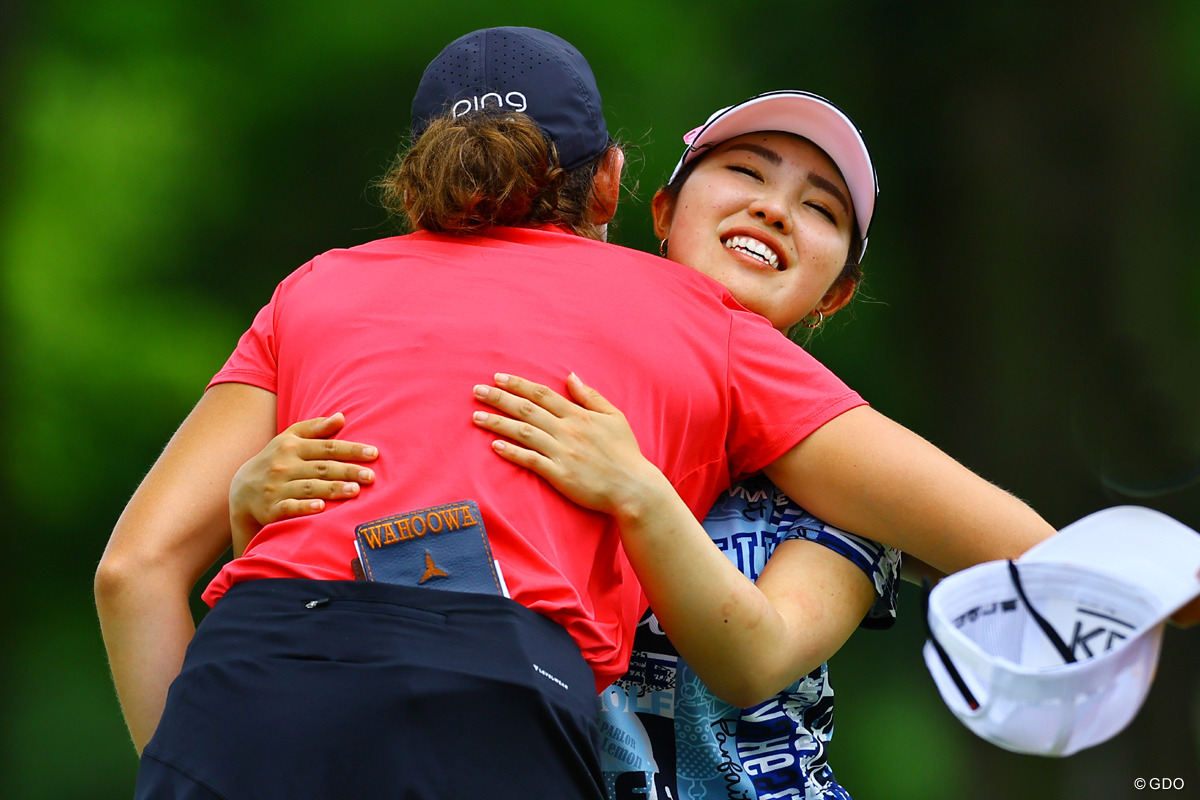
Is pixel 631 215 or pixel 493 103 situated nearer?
pixel 493 103

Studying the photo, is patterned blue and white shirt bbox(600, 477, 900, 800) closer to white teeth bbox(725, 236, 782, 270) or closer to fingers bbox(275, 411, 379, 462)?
white teeth bbox(725, 236, 782, 270)

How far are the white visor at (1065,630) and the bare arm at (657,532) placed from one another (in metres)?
0.34

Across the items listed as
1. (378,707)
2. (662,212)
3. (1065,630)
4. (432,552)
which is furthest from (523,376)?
(662,212)

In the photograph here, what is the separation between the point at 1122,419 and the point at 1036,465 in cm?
37

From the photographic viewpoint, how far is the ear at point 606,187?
212 cm

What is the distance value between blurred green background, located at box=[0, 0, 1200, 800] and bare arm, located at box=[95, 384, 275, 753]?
330cm

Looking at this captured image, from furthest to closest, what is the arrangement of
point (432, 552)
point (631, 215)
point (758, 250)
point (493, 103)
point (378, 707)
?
point (631, 215) < point (758, 250) < point (493, 103) < point (432, 552) < point (378, 707)

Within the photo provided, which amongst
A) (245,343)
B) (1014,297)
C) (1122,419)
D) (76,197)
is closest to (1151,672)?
(245,343)

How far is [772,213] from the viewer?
2330mm

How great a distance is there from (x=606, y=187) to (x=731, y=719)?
94 centimetres

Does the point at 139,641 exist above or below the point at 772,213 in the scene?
below

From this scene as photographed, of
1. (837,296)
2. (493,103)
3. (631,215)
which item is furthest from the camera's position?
(631,215)

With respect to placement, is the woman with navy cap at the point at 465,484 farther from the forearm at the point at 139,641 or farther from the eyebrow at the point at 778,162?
the eyebrow at the point at 778,162

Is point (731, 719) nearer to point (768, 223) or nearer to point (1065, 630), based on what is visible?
point (1065, 630)
